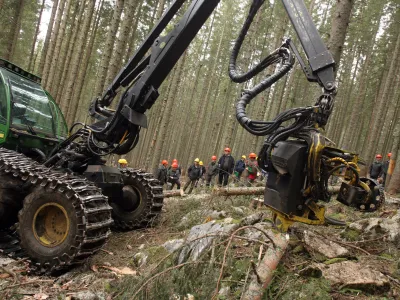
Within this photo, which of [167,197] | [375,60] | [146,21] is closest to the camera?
[167,197]

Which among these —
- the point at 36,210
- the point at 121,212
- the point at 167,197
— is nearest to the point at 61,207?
the point at 36,210

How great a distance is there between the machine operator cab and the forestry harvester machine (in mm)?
22

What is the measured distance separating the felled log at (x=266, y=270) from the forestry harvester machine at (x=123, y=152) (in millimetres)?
351

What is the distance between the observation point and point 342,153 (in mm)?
3162

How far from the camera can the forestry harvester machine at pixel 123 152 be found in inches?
126

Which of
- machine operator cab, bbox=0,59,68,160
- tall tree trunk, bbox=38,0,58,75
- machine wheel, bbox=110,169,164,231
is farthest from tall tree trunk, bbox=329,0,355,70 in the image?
tall tree trunk, bbox=38,0,58,75

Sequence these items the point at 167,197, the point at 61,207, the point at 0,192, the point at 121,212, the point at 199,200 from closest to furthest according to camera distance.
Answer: the point at 61,207 → the point at 0,192 → the point at 121,212 → the point at 199,200 → the point at 167,197

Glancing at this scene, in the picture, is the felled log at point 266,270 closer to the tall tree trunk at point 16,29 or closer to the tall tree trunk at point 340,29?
the tall tree trunk at point 340,29

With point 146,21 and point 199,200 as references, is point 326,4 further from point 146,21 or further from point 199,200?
point 199,200

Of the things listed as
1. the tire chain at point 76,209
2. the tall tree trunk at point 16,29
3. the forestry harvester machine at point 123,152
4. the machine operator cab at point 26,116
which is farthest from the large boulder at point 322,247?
the tall tree trunk at point 16,29

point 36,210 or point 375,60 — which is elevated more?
point 375,60

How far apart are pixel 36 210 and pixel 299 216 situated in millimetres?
3758

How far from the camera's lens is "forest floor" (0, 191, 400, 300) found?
9.18ft

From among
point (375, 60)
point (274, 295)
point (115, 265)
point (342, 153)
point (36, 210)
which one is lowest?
point (115, 265)
